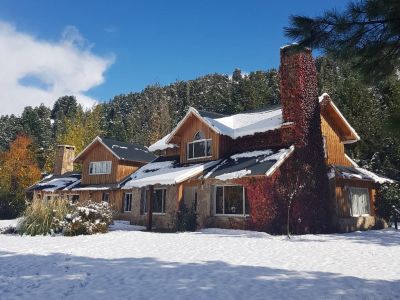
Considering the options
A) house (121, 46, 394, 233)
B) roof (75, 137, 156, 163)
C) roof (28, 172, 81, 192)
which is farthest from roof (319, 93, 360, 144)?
roof (28, 172, 81, 192)

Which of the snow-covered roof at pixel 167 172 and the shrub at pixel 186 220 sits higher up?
the snow-covered roof at pixel 167 172

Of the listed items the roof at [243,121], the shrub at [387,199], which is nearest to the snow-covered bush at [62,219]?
the roof at [243,121]

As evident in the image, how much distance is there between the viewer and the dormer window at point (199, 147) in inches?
899

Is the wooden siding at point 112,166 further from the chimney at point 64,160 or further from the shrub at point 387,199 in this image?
the shrub at point 387,199

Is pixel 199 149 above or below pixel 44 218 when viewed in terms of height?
above

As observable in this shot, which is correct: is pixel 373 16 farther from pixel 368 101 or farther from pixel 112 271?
pixel 368 101

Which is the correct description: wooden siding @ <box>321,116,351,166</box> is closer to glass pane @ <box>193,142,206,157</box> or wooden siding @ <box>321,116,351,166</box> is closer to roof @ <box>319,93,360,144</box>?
roof @ <box>319,93,360,144</box>

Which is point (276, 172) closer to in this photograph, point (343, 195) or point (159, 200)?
point (343, 195)

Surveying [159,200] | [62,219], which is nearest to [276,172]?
[159,200]

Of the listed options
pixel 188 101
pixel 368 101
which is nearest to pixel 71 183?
pixel 368 101

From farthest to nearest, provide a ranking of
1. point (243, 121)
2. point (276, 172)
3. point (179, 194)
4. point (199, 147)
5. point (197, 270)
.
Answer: point (243, 121)
point (199, 147)
point (179, 194)
point (276, 172)
point (197, 270)

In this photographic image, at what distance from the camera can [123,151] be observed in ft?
106

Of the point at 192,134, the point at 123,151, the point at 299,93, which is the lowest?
the point at 192,134

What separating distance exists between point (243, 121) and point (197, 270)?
1686 cm
